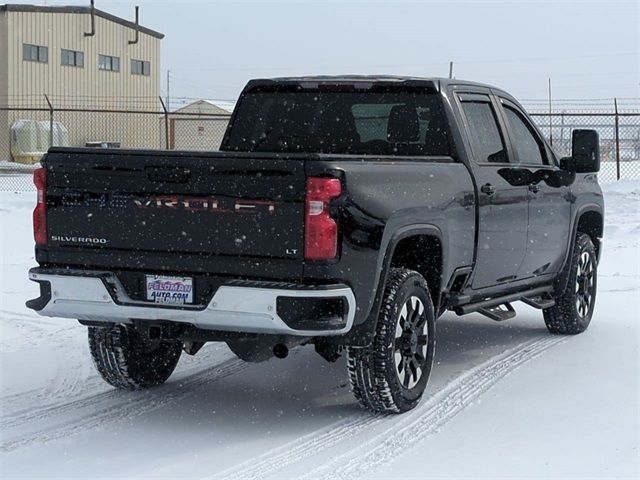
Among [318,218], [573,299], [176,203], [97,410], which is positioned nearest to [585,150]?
[573,299]

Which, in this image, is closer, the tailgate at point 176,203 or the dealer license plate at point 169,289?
the tailgate at point 176,203

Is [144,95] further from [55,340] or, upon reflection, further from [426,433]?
[426,433]

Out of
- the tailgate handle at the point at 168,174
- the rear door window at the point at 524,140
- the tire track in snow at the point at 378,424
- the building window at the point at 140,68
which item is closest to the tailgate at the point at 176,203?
the tailgate handle at the point at 168,174

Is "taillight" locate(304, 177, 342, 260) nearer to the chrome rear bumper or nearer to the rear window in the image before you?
the chrome rear bumper

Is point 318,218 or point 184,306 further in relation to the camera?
point 184,306

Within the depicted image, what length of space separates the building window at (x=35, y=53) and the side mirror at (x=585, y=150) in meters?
34.8

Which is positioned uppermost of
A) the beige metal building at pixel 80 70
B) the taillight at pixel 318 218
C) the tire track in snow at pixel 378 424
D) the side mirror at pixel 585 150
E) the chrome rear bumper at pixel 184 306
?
the beige metal building at pixel 80 70

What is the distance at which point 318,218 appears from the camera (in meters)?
5.48

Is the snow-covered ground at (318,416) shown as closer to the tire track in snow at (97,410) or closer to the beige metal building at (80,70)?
the tire track in snow at (97,410)

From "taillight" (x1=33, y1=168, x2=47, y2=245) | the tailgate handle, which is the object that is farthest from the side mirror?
"taillight" (x1=33, y1=168, x2=47, y2=245)

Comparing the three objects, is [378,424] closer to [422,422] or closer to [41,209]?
[422,422]

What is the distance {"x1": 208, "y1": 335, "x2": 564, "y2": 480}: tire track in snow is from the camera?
5207mm

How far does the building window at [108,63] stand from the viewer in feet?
145

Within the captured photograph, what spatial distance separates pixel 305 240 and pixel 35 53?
37149 mm
